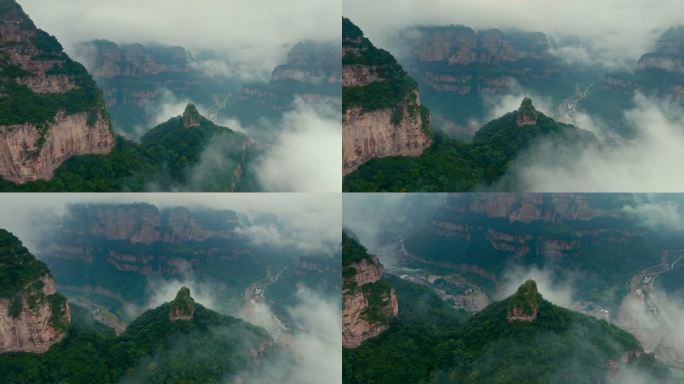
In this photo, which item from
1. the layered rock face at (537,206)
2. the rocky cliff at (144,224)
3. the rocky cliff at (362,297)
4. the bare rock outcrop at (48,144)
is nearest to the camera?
→ the bare rock outcrop at (48,144)

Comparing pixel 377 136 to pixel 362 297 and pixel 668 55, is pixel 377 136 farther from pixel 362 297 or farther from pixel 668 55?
pixel 668 55

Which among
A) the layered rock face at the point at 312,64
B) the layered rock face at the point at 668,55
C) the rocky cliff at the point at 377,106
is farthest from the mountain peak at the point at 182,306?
the layered rock face at the point at 668,55

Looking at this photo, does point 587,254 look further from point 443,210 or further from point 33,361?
point 33,361

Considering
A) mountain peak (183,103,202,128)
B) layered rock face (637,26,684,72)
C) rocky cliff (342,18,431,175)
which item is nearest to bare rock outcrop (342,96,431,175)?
rocky cliff (342,18,431,175)

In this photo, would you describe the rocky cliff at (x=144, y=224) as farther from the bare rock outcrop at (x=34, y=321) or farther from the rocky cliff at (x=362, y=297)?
the rocky cliff at (x=362, y=297)

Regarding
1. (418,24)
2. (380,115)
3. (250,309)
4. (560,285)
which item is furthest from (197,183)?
(560,285)

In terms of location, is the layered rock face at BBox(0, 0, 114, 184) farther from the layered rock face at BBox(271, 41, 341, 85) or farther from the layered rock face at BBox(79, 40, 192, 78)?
the layered rock face at BBox(271, 41, 341, 85)
